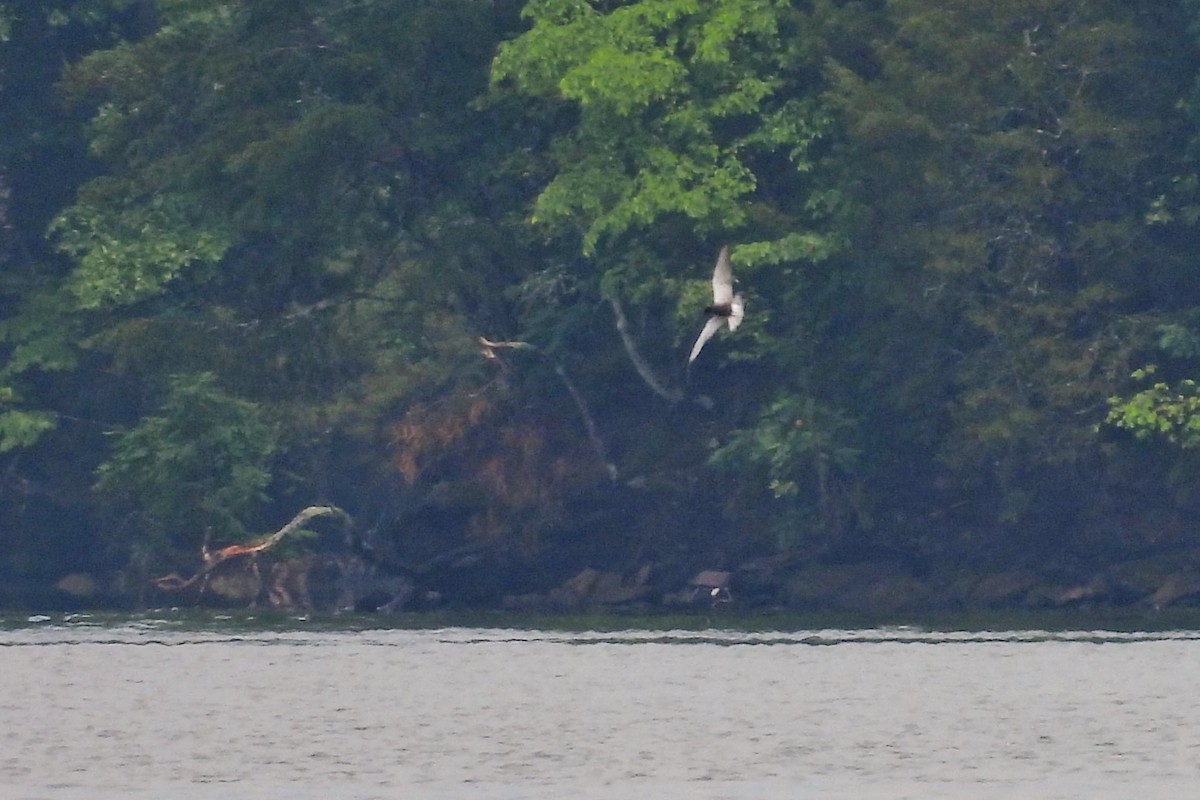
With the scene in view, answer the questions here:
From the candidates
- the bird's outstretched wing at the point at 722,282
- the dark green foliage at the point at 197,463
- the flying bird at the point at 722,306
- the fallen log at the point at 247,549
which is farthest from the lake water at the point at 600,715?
the dark green foliage at the point at 197,463

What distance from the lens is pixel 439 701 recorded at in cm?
3359

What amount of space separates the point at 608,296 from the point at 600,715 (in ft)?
65.3

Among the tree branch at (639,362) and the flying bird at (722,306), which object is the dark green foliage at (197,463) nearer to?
the tree branch at (639,362)

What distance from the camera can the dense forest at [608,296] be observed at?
163ft

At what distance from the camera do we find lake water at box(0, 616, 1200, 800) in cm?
2625

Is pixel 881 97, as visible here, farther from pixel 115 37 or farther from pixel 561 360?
pixel 115 37

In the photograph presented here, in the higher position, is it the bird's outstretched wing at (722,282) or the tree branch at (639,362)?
the tree branch at (639,362)

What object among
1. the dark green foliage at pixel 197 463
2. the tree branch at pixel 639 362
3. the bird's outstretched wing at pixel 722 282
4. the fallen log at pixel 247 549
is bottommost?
the fallen log at pixel 247 549

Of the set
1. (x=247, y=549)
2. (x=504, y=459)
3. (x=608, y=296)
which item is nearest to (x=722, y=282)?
(x=608, y=296)

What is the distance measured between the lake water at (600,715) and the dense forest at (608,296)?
25.6ft

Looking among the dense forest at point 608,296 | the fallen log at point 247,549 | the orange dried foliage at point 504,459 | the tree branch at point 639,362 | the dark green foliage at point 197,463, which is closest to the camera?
the dense forest at point 608,296

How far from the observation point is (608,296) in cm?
5125

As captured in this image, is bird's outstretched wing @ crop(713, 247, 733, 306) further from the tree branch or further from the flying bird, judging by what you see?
the tree branch

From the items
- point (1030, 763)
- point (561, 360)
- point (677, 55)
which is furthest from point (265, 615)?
point (1030, 763)
